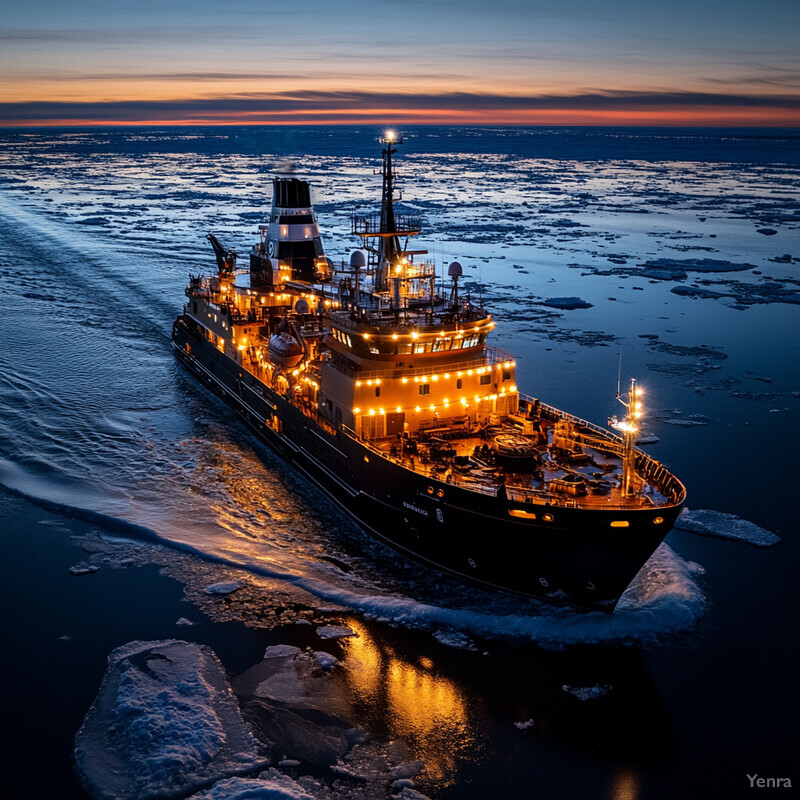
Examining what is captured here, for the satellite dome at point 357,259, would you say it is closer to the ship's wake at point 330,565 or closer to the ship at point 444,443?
the ship at point 444,443

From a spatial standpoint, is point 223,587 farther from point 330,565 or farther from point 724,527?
point 724,527

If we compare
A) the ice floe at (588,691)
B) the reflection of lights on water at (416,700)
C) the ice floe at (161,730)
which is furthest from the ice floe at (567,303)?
the ice floe at (161,730)

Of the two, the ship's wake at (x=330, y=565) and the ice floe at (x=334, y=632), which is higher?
the ship's wake at (x=330, y=565)

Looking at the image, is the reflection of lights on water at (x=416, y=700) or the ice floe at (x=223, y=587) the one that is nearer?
the reflection of lights on water at (x=416, y=700)

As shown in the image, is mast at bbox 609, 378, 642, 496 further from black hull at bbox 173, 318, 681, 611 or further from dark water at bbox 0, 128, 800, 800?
dark water at bbox 0, 128, 800, 800

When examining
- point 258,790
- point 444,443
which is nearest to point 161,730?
point 258,790

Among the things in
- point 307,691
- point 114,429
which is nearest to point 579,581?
point 307,691

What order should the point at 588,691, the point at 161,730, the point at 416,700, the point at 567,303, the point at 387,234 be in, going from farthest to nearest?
the point at 567,303 → the point at 387,234 → the point at 588,691 → the point at 416,700 → the point at 161,730
